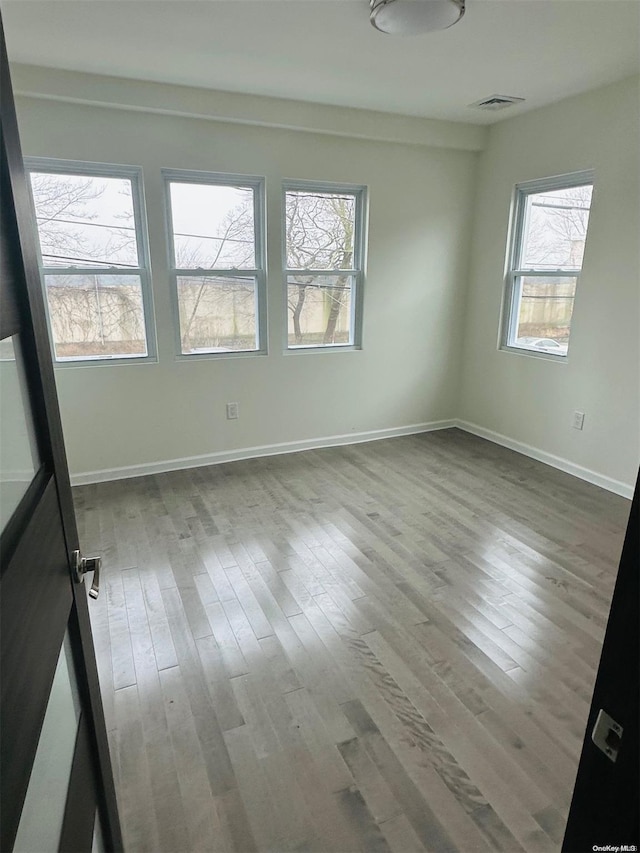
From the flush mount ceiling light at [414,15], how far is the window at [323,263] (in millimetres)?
1690

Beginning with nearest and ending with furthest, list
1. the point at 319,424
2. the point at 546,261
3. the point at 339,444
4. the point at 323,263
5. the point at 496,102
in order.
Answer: the point at 496,102 → the point at 546,261 → the point at 323,263 → the point at 319,424 → the point at 339,444

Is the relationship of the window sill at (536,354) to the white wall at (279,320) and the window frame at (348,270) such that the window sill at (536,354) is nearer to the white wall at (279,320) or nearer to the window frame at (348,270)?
the white wall at (279,320)

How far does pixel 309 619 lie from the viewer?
2332 millimetres

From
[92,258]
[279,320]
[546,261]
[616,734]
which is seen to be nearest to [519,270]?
[546,261]

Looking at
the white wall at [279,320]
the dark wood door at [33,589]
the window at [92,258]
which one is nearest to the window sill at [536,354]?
the white wall at [279,320]

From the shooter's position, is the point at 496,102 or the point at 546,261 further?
the point at 546,261

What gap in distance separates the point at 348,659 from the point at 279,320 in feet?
9.25

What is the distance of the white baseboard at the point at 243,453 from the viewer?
3.86 metres

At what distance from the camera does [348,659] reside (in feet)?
6.85

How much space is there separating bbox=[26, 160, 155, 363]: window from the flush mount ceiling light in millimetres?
1943

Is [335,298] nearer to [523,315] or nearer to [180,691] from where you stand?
[523,315]

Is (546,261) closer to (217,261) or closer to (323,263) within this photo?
(323,263)

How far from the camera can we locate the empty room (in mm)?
972

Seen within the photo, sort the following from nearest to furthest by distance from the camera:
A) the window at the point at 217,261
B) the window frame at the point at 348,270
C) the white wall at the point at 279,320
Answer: the white wall at the point at 279,320, the window at the point at 217,261, the window frame at the point at 348,270
